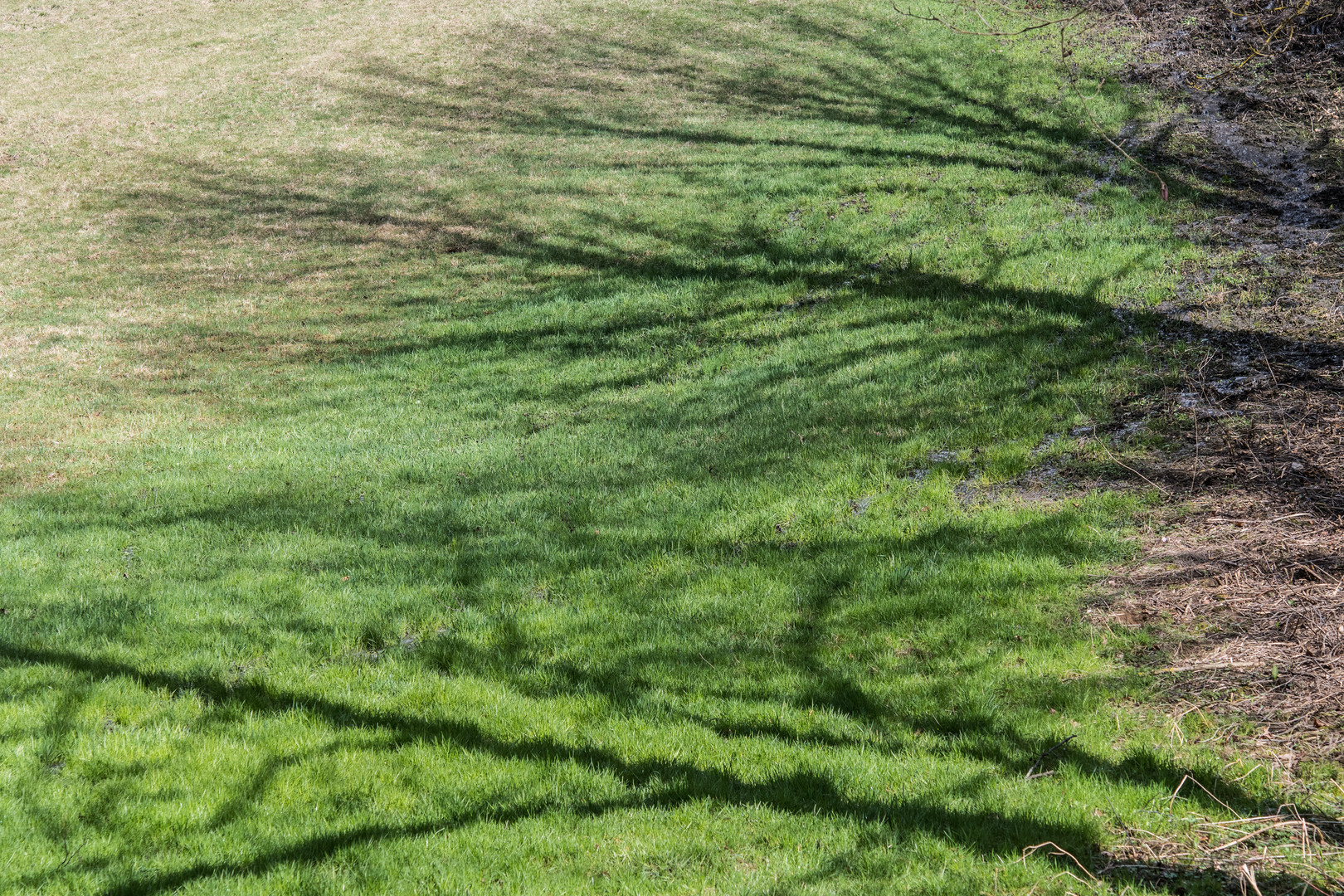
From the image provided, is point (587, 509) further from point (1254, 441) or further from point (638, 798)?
point (1254, 441)

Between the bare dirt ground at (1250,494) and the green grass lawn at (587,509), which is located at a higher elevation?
the bare dirt ground at (1250,494)

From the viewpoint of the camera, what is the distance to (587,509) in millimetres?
8078

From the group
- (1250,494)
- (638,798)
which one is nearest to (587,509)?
(638,798)

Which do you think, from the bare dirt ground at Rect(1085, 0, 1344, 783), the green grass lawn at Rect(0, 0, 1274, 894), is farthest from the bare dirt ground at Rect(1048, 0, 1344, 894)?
the green grass lawn at Rect(0, 0, 1274, 894)

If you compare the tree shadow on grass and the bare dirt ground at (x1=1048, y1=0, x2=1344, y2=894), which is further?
the bare dirt ground at (x1=1048, y1=0, x2=1344, y2=894)

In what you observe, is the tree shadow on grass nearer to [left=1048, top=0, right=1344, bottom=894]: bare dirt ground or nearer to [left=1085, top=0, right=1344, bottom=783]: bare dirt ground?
[left=1048, top=0, right=1344, bottom=894]: bare dirt ground

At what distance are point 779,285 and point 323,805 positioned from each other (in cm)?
1072

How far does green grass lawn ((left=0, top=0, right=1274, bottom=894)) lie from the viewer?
4.23 meters

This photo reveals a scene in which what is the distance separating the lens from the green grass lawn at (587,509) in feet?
13.9

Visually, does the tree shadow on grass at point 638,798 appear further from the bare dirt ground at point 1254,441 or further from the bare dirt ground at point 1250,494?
the bare dirt ground at point 1254,441

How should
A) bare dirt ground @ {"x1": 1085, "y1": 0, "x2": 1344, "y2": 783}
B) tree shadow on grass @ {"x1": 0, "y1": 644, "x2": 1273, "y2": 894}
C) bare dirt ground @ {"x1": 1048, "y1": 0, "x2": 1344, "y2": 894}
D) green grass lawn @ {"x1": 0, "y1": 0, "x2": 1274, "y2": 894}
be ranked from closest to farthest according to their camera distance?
1. tree shadow on grass @ {"x1": 0, "y1": 644, "x2": 1273, "y2": 894}
2. bare dirt ground @ {"x1": 1048, "y1": 0, "x2": 1344, "y2": 894}
3. green grass lawn @ {"x1": 0, "y1": 0, "x2": 1274, "y2": 894}
4. bare dirt ground @ {"x1": 1085, "y1": 0, "x2": 1344, "y2": 783}

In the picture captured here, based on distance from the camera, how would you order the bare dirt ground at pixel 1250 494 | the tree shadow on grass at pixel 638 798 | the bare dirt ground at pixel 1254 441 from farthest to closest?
the bare dirt ground at pixel 1254 441 → the bare dirt ground at pixel 1250 494 → the tree shadow on grass at pixel 638 798

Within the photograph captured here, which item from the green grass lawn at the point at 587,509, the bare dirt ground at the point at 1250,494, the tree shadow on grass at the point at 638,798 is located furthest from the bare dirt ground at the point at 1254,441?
the tree shadow on grass at the point at 638,798

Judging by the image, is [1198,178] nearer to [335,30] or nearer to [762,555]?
[762,555]
